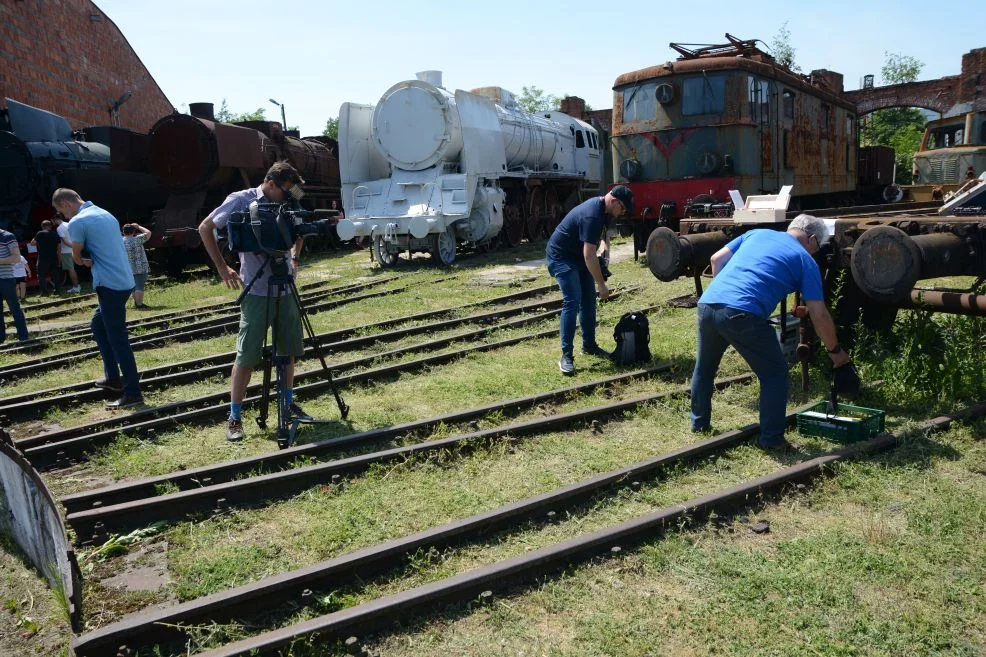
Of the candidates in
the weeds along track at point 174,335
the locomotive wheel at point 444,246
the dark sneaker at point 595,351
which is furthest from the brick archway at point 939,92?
the dark sneaker at point 595,351

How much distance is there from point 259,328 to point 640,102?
9.81 metres

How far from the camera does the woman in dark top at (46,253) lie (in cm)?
1509

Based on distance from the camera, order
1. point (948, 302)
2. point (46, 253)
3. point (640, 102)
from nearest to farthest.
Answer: point (948, 302)
point (640, 102)
point (46, 253)

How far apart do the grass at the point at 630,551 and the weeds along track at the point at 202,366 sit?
441 millimetres

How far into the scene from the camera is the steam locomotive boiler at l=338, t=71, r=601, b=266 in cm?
1561

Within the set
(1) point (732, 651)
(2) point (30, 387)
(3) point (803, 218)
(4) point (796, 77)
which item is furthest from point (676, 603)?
(4) point (796, 77)

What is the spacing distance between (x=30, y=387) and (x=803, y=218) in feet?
24.8

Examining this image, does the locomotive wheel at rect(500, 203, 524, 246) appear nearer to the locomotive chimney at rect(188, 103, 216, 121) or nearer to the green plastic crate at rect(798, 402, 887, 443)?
the locomotive chimney at rect(188, 103, 216, 121)

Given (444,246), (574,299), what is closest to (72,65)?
(444,246)

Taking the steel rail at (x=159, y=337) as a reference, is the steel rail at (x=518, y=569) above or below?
below

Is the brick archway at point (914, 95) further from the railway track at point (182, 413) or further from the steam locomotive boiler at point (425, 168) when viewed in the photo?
the railway track at point (182, 413)

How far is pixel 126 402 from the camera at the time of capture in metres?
6.92

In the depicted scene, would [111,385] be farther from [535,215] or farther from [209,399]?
[535,215]

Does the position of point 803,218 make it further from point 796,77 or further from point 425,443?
point 796,77
